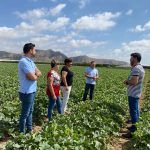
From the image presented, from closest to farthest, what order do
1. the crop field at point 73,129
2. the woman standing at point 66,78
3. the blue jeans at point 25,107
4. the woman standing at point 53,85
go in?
the crop field at point 73,129, the blue jeans at point 25,107, the woman standing at point 53,85, the woman standing at point 66,78

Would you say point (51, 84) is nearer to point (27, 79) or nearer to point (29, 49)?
point (27, 79)

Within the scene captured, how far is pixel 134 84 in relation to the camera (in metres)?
9.43

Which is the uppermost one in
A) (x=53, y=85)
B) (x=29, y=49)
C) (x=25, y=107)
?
(x=29, y=49)

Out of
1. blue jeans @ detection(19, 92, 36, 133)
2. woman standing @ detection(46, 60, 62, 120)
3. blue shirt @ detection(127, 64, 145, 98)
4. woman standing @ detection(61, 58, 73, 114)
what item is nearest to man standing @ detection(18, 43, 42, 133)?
blue jeans @ detection(19, 92, 36, 133)

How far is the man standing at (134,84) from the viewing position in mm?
9375

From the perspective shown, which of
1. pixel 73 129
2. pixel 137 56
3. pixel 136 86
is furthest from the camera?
pixel 136 86

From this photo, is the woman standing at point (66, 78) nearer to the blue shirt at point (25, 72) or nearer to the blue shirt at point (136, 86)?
the blue shirt at point (136, 86)

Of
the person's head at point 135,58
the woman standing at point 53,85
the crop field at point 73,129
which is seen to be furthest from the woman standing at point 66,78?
the person's head at point 135,58

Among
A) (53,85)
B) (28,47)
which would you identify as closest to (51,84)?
(53,85)

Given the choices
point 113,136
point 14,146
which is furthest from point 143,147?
point 14,146

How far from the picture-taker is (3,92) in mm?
14812

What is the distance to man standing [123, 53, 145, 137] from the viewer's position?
9.38 metres

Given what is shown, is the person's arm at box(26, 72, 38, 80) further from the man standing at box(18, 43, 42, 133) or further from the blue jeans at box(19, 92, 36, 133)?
the blue jeans at box(19, 92, 36, 133)

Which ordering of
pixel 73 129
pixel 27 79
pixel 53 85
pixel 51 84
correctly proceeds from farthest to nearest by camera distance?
pixel 53 85 < pixel 51 84 < pixel 27 79 < pixel 73 129
